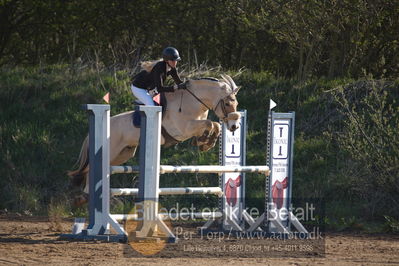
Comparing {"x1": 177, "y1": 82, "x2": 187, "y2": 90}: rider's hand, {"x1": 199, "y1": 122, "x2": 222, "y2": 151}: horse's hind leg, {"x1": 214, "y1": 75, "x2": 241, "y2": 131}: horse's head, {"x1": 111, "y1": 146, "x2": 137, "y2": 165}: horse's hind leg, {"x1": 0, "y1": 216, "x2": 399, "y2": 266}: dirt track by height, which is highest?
{"x1": 177, "y1": 82, "x2": 187, "y2": 90}: rider's hand

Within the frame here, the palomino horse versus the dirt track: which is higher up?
the palomino horse

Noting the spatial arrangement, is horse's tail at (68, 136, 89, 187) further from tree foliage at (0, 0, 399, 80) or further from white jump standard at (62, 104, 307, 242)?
tree foliage at (0, 0, 399, 80)

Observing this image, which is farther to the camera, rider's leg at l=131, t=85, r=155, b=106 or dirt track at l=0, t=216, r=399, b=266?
rider's leg at l=131, t=85, r=155, b=106

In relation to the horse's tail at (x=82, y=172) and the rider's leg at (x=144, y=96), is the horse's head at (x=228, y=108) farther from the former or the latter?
the horse's tail at (x=82, y=172)

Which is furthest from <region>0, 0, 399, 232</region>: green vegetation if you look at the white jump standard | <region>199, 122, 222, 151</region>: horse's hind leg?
<region>199, 122, 222, 151</region>: horse's hind leg

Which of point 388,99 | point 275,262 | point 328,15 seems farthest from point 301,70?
point 275,262

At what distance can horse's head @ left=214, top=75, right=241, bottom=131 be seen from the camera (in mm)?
7461

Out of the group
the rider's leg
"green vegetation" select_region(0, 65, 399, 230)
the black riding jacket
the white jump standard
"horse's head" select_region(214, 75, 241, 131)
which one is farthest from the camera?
"green vegetation" select_region(0, 65, 399, 230)

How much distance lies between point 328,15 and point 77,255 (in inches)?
293

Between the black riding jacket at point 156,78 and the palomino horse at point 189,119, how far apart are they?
252 millimetres

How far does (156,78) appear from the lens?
25.0 ft

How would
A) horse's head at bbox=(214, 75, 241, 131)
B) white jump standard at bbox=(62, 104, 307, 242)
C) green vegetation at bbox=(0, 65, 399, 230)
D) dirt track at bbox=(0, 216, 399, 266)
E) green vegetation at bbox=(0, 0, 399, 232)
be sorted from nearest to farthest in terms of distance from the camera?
dirt track at bbox=(0, 216, 399, 266) < white jump standard at bbox=(62, 104, 307, 242) < horse's head at bbox=(214, 75, 241, 131) < green vegetation at bbox=(0, 65, 399, 230) < green vegetation at bbox=(0, 0, 399, 232)

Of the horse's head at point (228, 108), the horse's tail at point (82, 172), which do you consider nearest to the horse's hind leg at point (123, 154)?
the horse's tail at point (82, 172)

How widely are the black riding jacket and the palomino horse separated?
0.25m
